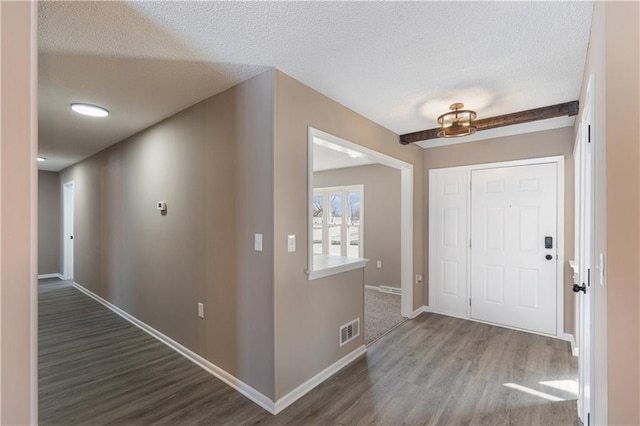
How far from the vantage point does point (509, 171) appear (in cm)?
360

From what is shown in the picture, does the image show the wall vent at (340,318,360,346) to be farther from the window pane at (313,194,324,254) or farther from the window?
the window pane at (313,194,324,254)

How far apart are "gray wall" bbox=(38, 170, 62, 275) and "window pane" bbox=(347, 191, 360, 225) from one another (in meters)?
6.57

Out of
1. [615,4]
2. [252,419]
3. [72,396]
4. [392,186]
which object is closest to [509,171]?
[392,186]

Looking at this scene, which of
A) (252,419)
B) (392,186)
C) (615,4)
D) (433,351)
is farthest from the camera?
(392,186)

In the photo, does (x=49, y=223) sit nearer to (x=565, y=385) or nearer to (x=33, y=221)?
(x=33, y=221)

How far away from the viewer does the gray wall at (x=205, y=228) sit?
2.13m

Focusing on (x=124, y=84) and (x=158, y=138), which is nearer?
(x=124, y=84)

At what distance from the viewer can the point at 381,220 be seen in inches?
222

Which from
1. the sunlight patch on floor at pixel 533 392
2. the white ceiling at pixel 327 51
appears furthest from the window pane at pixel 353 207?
the sunlight patch on floor at pixel 533 392

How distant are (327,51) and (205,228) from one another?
5.81ft

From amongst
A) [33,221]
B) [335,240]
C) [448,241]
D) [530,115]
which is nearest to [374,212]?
[335,240]

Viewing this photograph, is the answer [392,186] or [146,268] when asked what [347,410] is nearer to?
[146,268]

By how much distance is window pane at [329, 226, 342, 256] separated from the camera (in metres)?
6.35

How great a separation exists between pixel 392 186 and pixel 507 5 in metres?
4.08
